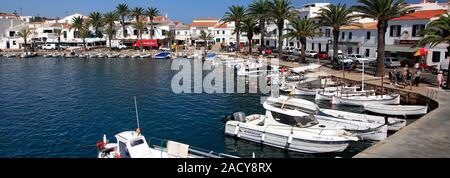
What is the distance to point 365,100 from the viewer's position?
40.4 m

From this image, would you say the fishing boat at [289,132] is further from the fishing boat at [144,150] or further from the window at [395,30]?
the window at [395,30]

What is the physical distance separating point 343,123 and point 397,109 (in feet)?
29.5

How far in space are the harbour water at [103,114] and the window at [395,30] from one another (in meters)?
31.4

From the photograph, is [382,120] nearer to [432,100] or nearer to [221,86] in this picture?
[432,100]

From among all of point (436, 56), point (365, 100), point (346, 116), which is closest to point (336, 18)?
point (436, 56)

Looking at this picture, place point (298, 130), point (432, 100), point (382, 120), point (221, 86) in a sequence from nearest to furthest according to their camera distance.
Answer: point (298, 130), point (382, 120), point (432, 100), point (221, 86)

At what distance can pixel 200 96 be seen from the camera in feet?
160

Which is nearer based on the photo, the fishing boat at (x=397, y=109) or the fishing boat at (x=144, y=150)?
the fishing boat at (x=144, y=150)

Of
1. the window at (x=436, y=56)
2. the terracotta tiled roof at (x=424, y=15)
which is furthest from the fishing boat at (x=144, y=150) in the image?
the terracotta tiled roof at (x=424, y=15)

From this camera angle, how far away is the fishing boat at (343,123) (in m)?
28.2

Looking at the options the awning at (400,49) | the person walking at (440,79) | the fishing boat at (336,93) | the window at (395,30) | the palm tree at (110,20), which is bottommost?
the fishing boat at (336,93)

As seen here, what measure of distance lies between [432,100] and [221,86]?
29.4m

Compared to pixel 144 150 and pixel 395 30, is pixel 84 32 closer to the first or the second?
pixel 395 30

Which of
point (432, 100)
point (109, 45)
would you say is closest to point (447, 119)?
point (432, 100)
